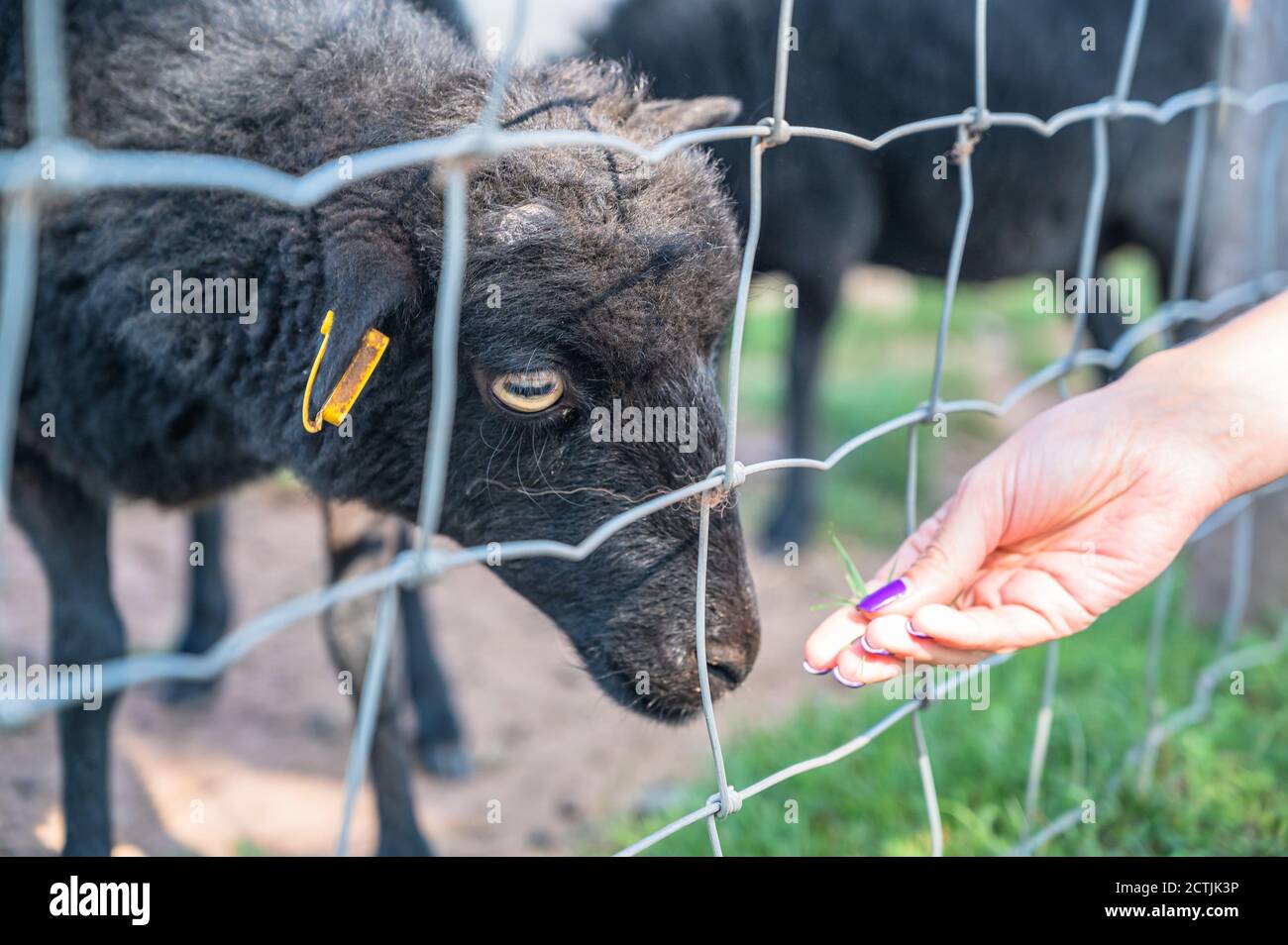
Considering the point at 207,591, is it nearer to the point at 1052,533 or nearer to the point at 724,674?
the point at 724,674

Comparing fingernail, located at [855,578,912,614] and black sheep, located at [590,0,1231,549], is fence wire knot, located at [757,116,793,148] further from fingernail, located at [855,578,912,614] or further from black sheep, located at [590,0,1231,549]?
black sheep, located at [590,0,1231,549]

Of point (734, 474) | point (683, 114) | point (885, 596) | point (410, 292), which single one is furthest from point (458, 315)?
point (885, 596)

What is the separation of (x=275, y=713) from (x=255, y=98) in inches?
96.0

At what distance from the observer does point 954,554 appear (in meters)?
2.04

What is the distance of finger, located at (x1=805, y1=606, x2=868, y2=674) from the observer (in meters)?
1.96

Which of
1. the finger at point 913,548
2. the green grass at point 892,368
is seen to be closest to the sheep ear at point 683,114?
the finger at point 913,548

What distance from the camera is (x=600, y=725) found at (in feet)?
13.3

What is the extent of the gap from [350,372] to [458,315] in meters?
0.23

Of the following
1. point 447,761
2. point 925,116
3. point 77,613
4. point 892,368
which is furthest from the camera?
point 892,368

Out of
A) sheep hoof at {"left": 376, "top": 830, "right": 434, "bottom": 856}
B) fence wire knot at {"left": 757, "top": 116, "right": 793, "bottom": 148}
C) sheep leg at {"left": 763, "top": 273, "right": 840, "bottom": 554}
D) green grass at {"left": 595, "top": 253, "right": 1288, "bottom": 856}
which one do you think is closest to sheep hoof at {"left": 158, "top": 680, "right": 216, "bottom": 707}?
sheep hoof at {"left": 376, "top": 830, "right": 434, "bottom": 856}

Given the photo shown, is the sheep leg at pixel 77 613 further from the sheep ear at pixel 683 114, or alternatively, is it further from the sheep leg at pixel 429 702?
the sheep ear at pixel 683 114

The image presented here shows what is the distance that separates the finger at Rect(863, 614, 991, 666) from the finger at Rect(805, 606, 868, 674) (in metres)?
0.04
